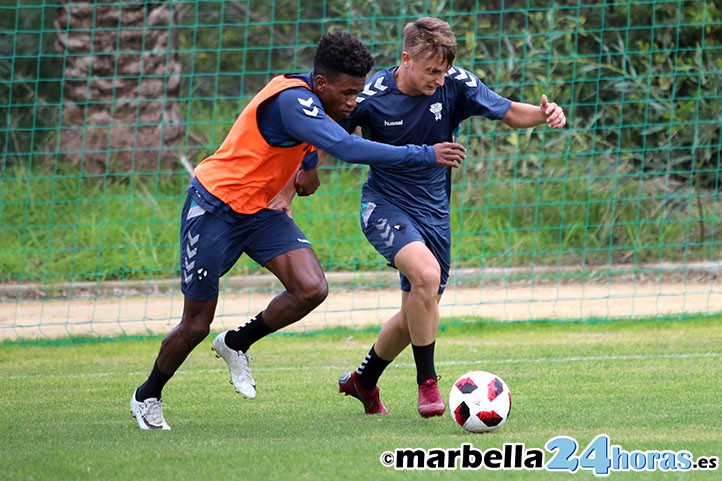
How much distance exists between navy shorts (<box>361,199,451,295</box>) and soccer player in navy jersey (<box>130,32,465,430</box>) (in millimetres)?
354

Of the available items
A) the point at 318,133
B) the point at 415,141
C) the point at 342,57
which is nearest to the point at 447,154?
the point at 318,133

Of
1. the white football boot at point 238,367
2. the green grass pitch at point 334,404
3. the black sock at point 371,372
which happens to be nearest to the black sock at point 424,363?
the green grass pitch at point 334,404

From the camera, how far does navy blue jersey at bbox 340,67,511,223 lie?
613 cm

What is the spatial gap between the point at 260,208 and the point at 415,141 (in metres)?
0.94

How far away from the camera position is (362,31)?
516 inches

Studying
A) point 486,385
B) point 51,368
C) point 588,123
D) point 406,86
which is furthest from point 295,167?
point 588,123

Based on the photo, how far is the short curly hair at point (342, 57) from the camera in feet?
18.2

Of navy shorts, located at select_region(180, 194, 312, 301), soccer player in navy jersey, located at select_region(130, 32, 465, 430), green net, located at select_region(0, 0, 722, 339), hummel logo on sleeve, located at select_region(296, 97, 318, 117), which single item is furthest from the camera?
green net, located at select_region(0, 0, 722, 339)

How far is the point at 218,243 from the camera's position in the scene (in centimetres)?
574

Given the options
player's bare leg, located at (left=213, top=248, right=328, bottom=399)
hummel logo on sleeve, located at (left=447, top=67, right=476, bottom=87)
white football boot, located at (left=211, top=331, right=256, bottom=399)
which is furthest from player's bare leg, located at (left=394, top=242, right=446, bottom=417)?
hummel logo on sleeve, located at (left=447, top=67, right=476, bottom=87)

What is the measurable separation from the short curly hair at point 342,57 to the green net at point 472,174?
517 cm

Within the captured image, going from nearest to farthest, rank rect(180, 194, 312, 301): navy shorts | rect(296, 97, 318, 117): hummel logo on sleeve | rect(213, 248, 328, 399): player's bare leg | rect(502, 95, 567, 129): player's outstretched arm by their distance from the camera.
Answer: rect(296, 97, 318, 117): hummel logo on sleeve, rect(180, 194, 312, 301): navy shorts, rect(213, 248, 328, 399): player's bare leg, rect(502, 95, 567, 129): player's outstretched arm

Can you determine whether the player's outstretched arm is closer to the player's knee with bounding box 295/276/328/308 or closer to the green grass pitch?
the player's knee with bounding box 295/276/328/308

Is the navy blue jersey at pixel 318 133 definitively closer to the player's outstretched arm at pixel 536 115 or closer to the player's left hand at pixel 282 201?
the player's left hand at pixel 282 201
